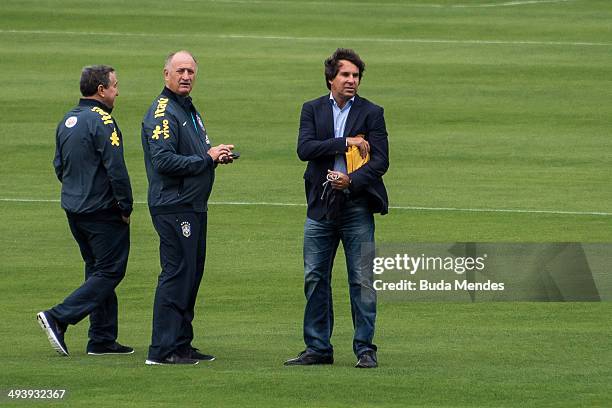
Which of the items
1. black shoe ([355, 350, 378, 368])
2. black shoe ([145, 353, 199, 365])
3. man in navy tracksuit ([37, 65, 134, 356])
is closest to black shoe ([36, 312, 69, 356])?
man in navy tracksuit ([37, 65, 134, 356])

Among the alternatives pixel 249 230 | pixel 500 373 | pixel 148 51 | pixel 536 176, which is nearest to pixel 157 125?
pixel 500 373

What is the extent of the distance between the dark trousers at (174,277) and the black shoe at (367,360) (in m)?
1.23

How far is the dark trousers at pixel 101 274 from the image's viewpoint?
440 inches

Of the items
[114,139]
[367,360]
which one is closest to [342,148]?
[367,360]

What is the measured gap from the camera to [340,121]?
418 inches

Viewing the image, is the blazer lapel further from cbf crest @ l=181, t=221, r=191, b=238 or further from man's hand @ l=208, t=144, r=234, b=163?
cbf crest @ l=181, t=221, r=191, b=238

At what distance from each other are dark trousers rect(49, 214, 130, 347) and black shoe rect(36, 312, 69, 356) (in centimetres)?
11

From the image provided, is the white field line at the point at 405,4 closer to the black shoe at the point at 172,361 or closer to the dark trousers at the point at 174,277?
the dark trousers at the point at 174,277

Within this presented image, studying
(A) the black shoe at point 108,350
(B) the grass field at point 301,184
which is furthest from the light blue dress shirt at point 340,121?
(A) the black shoe at point 108,350

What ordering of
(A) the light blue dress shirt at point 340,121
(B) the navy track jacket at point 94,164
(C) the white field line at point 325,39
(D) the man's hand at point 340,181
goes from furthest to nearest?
(C) the white field line at point 325,39, (B) the navy track jacket at point 94,164, (A) the light blue dress shirt at point 340,121, (D) the man's hand at point 340,181

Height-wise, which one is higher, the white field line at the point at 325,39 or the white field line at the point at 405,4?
the white field line at the point at 405,4

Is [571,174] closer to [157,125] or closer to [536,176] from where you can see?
[536,176]

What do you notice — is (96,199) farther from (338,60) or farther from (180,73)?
(338,60)

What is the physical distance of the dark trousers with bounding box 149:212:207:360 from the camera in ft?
35.0
